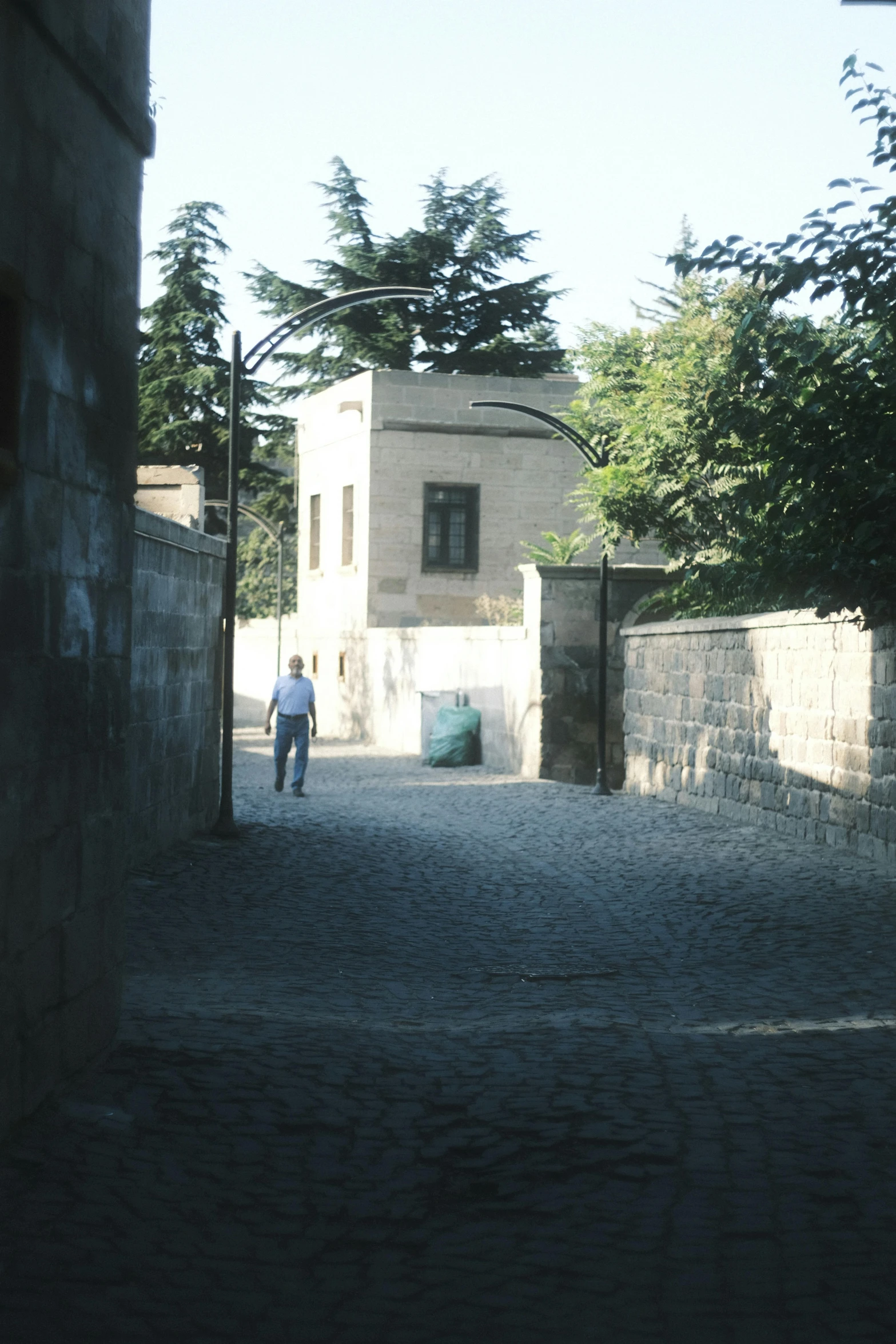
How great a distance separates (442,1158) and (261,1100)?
2.67ft

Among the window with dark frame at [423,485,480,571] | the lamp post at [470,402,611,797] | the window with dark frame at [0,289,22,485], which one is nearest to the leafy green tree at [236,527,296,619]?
the window with dark frame at [423,485,480,571]

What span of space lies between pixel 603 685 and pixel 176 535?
8.76 meters

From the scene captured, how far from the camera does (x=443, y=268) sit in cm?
4612

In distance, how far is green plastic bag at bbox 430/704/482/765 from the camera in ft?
79.4

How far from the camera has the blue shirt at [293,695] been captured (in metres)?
18.8

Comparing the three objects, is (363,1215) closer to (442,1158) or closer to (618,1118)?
(442,1158)

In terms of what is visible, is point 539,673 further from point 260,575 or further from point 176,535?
point 260,575

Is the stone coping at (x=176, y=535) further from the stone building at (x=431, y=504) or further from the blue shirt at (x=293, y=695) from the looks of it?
the stone building at (x=431, y=504)

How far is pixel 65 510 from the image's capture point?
5.35 metres

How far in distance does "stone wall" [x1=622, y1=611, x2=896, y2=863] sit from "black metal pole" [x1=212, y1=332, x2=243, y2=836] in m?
4.99

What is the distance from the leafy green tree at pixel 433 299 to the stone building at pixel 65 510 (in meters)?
38.3

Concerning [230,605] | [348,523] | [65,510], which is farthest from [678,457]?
[65,510]

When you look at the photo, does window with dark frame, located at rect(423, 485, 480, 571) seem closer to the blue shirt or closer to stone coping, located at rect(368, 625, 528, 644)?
stone coping, located at rect(368, 625, 528, 644)

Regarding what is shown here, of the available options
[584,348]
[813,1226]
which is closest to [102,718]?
[813,1226]
